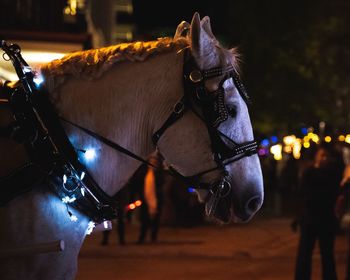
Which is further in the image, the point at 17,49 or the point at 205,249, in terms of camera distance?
the point at 205,249

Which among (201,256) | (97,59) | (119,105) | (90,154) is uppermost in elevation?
(97,59)

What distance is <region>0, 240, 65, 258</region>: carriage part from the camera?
2797 mm

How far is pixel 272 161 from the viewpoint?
27.8 m

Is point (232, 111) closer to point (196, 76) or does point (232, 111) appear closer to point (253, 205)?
point (196, 76)

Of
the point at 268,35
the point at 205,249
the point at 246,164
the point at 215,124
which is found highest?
the point at 268,35

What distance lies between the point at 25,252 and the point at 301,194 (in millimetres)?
6990

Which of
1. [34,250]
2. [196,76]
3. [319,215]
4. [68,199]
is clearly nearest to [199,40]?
[196,76]

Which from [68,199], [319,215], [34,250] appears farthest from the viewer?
[319,215]

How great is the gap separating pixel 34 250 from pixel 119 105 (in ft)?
2.72

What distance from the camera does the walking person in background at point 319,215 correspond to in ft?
28.4

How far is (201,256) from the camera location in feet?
41.8

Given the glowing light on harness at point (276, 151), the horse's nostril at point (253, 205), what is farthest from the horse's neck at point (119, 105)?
the glowing light on harness at point (276, 151)

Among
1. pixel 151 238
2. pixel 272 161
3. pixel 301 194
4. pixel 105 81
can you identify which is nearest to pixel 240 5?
pixel 272 161

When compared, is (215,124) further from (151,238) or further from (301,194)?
(151,238)
